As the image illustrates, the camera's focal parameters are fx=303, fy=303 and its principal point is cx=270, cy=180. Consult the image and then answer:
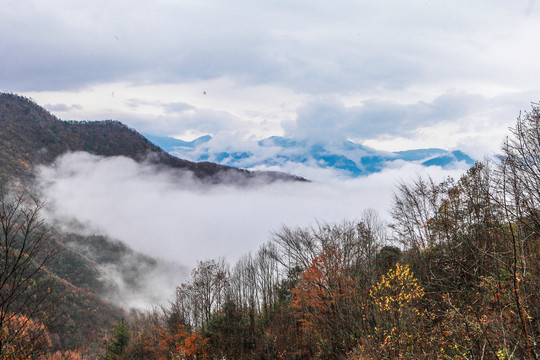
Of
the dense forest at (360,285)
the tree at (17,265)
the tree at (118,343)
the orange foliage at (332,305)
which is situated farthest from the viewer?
the tree at (118,343)

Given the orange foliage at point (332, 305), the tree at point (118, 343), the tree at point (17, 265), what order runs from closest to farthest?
the tree at point (17, 265), the orange foliage at point (332, 305), the tree at point (118, 343)

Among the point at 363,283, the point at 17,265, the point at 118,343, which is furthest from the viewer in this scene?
the point at 118,343

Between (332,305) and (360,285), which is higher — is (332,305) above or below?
below

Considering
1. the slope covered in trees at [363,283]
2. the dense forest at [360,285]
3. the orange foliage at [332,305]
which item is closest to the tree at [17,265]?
the dense forest at [360,285]

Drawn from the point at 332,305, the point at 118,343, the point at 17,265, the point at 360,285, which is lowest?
the point at 118,343

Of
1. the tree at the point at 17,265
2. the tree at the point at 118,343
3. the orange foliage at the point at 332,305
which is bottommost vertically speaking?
the tree at the point at 118,343

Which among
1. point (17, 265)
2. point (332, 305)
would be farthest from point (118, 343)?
point (17, 265)

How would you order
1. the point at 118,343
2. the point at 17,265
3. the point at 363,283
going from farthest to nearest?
1. the point at 118,343
2. the point at 363,283
3. the point at 17,265

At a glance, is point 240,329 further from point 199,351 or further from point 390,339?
point 390,339

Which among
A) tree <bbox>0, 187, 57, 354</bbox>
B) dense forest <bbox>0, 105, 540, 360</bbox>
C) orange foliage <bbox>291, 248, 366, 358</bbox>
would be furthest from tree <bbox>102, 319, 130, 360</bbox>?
tree <bbox>0, 187, 57, 354</bbox>

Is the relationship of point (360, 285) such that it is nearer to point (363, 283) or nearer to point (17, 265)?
point (363, 283)

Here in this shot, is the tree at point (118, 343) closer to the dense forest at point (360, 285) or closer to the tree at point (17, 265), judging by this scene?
the dense forest at point (360, 285)

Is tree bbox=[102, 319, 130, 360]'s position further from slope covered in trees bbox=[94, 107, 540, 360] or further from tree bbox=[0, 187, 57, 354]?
tree bbox=[0, 187, 57, 354]

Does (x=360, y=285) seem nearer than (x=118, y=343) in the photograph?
Yes
